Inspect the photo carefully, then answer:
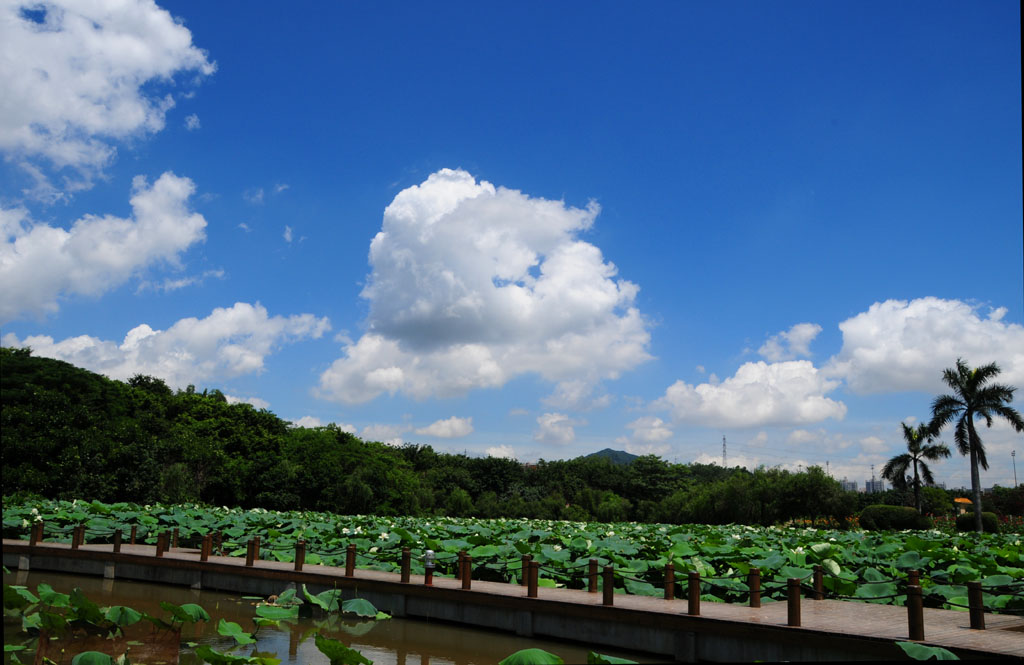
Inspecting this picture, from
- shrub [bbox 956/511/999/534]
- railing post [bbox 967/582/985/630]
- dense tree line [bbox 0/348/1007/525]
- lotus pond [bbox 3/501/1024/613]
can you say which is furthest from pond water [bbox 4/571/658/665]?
shrub [bbox 956/511/999/534]

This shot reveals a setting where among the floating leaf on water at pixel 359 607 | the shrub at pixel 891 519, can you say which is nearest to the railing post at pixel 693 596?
the floating leaf on water at pixel 359 607

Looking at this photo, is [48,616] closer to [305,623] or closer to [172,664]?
[172,664]

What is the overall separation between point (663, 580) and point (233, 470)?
28779 millimetres

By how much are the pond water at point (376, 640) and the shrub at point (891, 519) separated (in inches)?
1017

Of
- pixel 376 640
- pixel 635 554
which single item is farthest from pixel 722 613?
pixel 376 640

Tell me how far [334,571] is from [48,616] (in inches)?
279

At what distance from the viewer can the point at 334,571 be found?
13.8 meters

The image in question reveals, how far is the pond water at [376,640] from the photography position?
940cm

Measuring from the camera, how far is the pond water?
9.40m

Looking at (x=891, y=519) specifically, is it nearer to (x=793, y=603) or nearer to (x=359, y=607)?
(x=793, y=603)

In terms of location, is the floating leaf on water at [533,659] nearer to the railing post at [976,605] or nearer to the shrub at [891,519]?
the railing post at [976,605]

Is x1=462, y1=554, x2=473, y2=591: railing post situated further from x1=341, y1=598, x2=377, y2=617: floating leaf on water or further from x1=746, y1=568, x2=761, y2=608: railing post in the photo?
x1=746, y1=568, x2=761, y2=608: railing post

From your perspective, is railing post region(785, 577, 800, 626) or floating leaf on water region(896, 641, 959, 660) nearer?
floating leaf on water region(896, 641, 959, 660)

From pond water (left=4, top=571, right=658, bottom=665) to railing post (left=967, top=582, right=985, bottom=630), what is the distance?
3749mm
